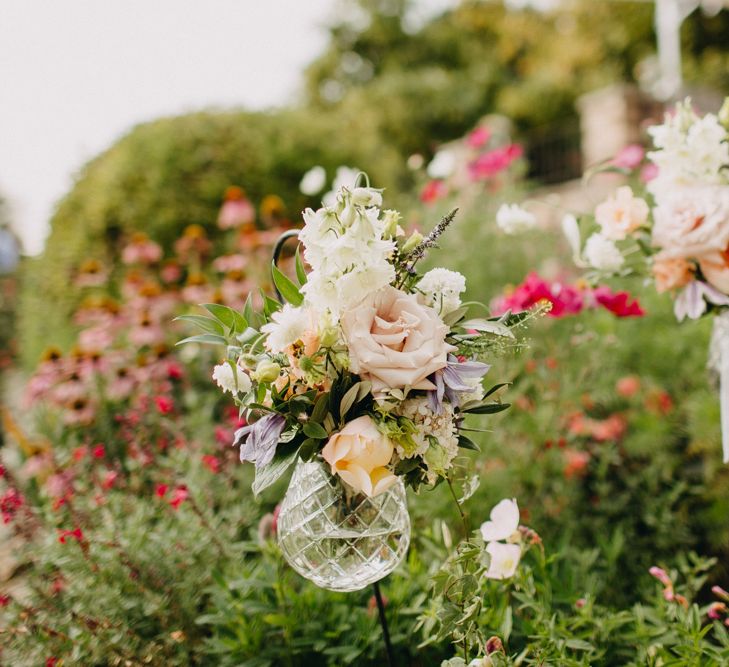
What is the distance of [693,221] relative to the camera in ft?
5.01

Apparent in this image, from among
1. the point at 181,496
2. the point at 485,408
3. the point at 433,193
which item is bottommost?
the point at 433,193

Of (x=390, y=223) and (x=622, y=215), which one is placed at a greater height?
(x=390, y=223)

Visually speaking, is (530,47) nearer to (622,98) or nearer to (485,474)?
(622,98)

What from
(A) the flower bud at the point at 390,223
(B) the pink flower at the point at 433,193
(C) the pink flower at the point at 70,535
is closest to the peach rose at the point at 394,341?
(A) the flower bud at the point at 390,223

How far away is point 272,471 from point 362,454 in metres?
0.17

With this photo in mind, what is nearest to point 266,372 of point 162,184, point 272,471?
point 272,471

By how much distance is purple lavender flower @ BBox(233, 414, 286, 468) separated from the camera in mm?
1068

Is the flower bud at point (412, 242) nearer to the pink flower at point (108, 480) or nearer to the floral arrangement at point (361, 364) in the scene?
the floral arrangement at point (361, 364)

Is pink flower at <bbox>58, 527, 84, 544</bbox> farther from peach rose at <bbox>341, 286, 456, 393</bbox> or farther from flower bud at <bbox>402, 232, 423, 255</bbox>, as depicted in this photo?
flower bud at <bbox>402, 232, 423, 255</bbox>

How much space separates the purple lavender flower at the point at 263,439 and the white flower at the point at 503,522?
1.54ft

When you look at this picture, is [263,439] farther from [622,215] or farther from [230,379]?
[622,215]

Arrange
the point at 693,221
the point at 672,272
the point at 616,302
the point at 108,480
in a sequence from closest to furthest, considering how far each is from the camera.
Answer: the point at 693,221
the point at 672,272
the point at 616,302
the point at 108,480

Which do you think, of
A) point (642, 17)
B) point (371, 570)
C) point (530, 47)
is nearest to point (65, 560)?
point (371, 570)

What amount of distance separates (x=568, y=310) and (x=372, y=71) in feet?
64.0
